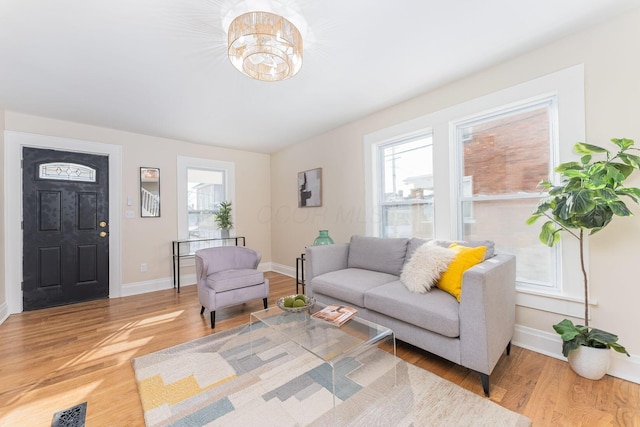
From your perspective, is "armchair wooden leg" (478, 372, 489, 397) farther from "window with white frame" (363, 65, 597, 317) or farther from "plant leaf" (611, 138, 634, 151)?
"plant leaf" (611, 138, 634, 151)

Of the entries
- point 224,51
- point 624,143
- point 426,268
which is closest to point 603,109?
point 624,143

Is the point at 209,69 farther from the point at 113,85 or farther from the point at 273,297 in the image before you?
the point at 273,297

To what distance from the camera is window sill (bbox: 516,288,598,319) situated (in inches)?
76.7

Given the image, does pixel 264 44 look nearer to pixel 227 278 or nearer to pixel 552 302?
pixel 227 278

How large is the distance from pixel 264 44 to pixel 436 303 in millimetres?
2063

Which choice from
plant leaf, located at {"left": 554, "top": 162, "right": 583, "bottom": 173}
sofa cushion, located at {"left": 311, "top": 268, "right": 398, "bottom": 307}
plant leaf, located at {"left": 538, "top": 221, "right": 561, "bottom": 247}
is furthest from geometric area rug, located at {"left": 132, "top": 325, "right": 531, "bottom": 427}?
plant leaf, located at {"left": 554, "top": 162, "right": 583, "bottom": 173}

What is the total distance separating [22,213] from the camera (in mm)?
3197

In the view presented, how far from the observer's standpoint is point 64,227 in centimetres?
344

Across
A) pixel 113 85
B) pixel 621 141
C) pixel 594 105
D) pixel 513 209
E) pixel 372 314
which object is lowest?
pixel 372 314

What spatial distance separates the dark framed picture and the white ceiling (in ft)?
3.79

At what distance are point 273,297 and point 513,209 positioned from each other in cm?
289

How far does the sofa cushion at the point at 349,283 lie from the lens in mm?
2327

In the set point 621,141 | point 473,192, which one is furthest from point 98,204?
point 621,141

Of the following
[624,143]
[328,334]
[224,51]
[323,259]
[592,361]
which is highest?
[224,51]
